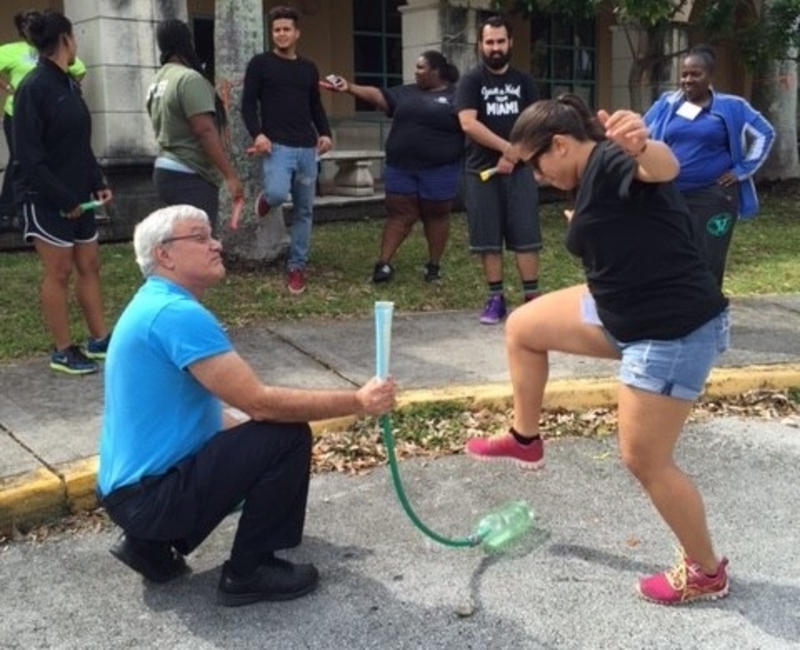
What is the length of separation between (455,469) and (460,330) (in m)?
2.11

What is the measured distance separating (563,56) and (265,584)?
14.3 meters

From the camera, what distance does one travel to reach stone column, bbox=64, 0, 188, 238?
9.48m

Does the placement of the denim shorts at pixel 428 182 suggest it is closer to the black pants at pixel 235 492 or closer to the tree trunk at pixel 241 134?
the tree trunk at pixel 241 134

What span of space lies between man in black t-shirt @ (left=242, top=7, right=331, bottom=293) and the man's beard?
1406 millimetres

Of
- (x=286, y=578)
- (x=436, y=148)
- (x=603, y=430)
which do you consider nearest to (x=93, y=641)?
(x=286, y=578)

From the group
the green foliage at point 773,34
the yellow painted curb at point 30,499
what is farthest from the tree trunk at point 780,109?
the yellow painted curb at point 30,499

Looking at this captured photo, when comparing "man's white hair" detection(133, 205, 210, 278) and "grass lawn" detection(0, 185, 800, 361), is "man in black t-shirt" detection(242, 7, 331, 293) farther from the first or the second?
"man's white hair" detection(133, 205, 210, 278)

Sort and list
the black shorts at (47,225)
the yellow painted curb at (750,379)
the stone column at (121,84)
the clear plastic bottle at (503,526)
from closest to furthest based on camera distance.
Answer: the clear plastic bottle at (503,526) < the black shorts at (47,225) < the yellow painted curb at (750,379) < the stone column at (121,84)

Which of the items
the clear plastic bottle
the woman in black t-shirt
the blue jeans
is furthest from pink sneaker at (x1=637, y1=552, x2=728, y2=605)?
the blue jeans

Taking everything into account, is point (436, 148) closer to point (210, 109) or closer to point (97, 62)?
point (210, 109)

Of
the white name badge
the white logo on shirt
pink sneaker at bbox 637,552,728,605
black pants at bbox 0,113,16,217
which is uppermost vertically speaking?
the white logo on shirt

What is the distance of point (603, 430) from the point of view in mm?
5066

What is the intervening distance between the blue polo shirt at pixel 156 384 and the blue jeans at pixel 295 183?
13.0 ft

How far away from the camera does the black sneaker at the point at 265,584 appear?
10.7 ft
